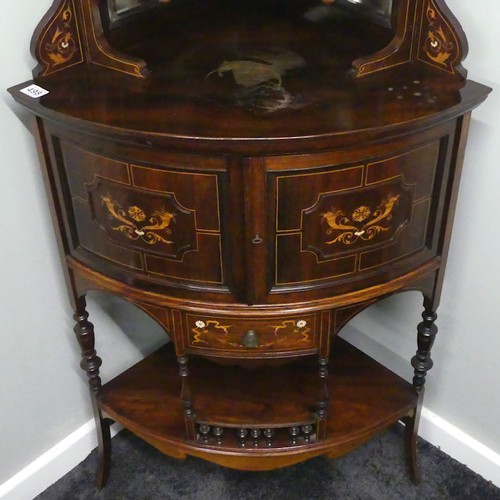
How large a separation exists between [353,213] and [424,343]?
1.38 ft

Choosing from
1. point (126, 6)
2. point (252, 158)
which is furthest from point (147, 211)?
point (126, 6)

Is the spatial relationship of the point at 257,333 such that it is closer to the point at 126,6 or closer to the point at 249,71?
the point at 249,71

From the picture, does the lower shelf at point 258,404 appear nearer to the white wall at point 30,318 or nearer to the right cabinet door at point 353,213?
the white wall at point 30,318

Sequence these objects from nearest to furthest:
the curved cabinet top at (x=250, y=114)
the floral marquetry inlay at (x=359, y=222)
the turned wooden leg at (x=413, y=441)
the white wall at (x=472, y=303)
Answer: the curved cabinet top at (x=250, y=114)
the floral marquetry inlay at (x=359, y=222)
the white wall at (x=472, y=303)
the turned wooden leg at (x=413, y=441)

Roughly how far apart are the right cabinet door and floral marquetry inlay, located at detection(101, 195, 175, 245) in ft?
0.50

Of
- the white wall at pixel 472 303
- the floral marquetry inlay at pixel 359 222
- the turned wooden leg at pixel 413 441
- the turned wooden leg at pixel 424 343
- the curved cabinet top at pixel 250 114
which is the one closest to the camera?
the curved cabinet top at pixel 250 114

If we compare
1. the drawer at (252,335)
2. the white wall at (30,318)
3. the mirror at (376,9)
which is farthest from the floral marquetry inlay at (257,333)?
the mirror at (376,9)

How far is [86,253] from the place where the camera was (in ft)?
3.51

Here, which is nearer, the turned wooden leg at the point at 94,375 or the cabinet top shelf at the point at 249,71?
the cabinet top shelf at the point at 249,71

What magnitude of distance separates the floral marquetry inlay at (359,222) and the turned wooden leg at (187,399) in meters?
0.33

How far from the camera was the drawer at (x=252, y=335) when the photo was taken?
1008 mm

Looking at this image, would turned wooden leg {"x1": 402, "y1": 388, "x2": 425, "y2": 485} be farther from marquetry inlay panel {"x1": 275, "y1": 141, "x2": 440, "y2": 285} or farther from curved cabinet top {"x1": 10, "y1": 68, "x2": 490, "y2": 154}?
curved cabinet top {"x1": 10, "y1": 68, "x2": 490, "y2": 154}

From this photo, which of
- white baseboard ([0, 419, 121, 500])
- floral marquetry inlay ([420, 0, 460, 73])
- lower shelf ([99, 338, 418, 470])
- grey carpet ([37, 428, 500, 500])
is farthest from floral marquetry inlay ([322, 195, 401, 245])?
white baseboard ([0, 419, 121, 500])

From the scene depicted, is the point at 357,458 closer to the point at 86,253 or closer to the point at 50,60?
the point at 86,253
